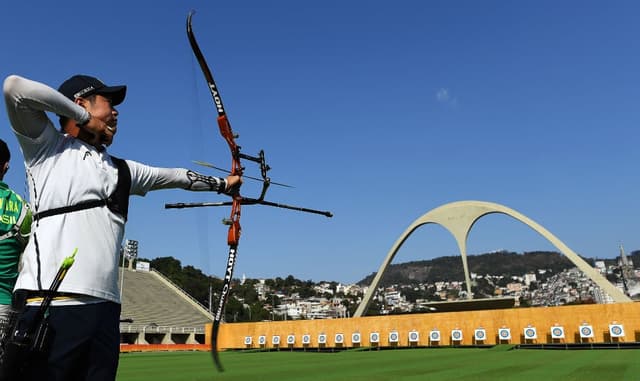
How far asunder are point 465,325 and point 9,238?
2877cm

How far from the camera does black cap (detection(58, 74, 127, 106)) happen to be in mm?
2389

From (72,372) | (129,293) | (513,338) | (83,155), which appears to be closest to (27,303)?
(72,372)

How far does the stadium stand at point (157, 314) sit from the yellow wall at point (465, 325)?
1782 centimetres

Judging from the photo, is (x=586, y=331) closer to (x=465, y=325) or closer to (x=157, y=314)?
(x=465, y=325)

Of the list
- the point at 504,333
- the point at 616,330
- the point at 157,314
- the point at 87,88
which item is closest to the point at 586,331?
the point at 616,330

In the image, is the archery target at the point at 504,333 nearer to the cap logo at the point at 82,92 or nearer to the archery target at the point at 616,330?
the archery target at the point at 616,330

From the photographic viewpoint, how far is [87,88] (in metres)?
2.40

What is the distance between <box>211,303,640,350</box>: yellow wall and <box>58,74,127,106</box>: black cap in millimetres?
19387

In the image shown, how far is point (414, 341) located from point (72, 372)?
29874mm

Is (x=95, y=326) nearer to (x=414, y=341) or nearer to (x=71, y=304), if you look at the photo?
(x=71, y=304)

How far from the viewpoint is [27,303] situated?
1998 millimetres

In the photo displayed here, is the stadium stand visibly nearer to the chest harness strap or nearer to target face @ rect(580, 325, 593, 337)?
target face @ rect(580, 325, 593, 337)

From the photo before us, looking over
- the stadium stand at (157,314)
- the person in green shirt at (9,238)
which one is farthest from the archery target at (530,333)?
the stadium stand at (157,314)

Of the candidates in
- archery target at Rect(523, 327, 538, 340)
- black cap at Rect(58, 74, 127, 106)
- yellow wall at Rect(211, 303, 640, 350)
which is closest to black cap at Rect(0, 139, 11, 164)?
black cap at Rect(58, 74, 127, 106)
